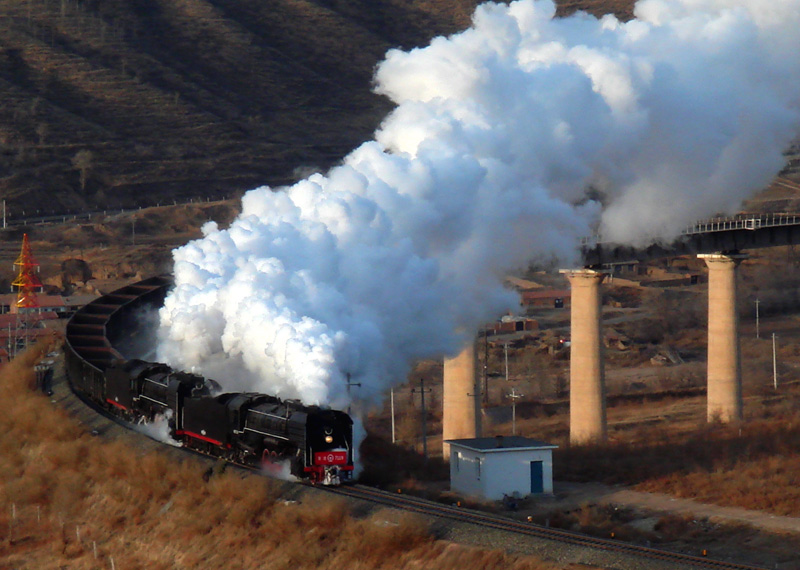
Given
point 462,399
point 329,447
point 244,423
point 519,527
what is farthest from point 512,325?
point 519,527

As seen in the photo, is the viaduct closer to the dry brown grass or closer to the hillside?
the dry brown grass

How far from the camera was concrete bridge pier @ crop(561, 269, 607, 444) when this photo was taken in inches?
2263

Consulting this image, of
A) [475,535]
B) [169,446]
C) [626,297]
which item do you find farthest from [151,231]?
[475,535]

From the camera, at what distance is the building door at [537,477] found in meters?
40.6

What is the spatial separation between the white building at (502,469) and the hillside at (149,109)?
323ft

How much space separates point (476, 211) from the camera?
4644 centimetres

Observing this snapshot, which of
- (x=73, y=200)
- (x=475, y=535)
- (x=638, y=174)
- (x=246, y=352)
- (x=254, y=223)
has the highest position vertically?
(x=73, y=200)

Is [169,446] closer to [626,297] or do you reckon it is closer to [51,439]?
[51,439]

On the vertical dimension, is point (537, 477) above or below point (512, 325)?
below

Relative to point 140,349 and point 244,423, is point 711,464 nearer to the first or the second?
point 244,423

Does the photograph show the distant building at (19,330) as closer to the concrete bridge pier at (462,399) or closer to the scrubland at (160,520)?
the scrubland at (160,520)

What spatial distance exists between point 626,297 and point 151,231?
48.6m

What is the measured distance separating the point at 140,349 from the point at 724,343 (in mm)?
31578

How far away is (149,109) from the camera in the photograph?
16125cm
